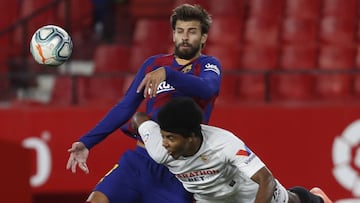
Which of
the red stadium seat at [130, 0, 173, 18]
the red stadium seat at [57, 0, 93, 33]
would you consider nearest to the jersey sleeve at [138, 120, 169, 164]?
the red stadium seat at [130, 0, 173, 18]

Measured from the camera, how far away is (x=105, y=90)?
11.6 metres

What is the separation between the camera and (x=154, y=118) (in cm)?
710

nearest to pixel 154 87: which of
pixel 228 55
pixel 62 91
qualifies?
pixel 228 55

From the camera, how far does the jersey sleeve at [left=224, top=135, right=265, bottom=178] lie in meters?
6.50

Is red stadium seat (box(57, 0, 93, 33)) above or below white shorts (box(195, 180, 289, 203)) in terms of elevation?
above

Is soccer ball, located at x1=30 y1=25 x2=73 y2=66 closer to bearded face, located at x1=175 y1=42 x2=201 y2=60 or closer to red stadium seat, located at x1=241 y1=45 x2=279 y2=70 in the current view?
bearded face, located at x1=175 y1=42 x2=201 y2=60

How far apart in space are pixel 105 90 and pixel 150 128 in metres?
4.72

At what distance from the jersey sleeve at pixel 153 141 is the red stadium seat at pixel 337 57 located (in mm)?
4555

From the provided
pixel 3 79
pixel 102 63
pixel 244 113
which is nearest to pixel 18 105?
pixel 3 79

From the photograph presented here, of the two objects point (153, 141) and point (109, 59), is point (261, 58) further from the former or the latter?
point (153, 141)

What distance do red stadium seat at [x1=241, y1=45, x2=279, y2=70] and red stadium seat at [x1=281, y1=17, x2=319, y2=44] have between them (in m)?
0.20

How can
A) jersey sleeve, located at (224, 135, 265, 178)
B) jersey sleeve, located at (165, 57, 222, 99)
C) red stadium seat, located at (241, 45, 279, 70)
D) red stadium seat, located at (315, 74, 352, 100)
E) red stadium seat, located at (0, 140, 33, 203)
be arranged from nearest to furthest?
jersey sleeve, located at (224, 135, 265, 178) < jersey sleeve, located at (165, 57, 222, 99) < red stadium seat, located at (0, 140, 33, 203) < red stadium seat, located at (315, 74, 352, 100) < red stadium seat, located at (241, 45, 279, 70)

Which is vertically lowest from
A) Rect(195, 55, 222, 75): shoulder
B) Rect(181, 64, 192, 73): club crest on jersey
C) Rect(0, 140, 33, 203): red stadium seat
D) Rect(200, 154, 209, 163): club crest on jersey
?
Rect(0, 140, 33, 203): red stadium seat

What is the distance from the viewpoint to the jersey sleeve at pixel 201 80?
6.63m
